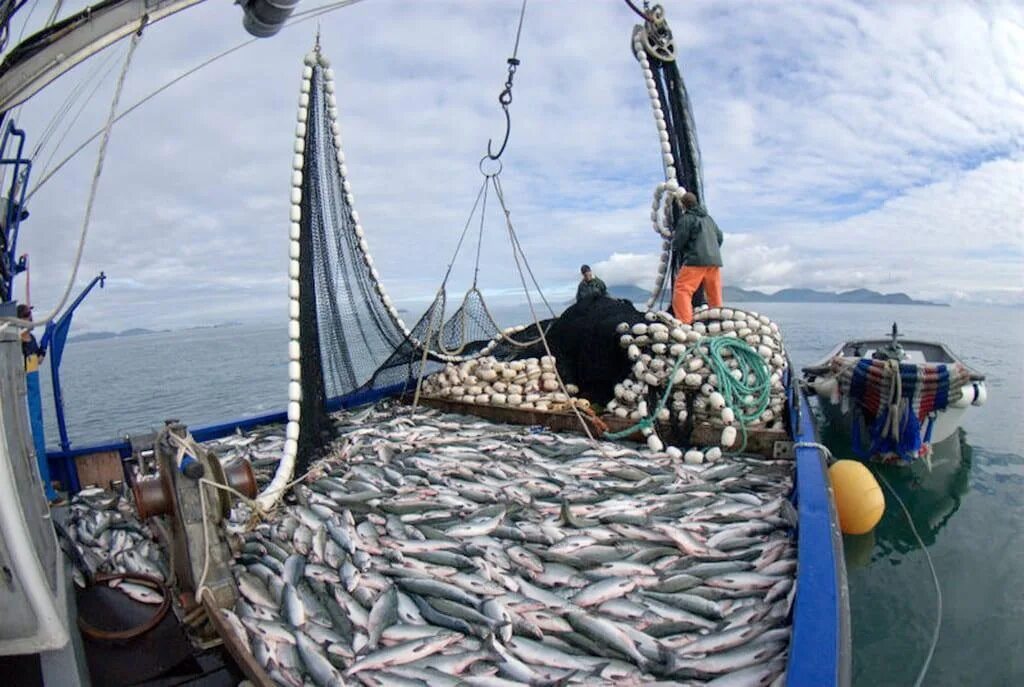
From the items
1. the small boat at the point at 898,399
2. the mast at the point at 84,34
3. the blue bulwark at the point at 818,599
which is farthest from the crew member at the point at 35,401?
the small boat at the point at 898,399

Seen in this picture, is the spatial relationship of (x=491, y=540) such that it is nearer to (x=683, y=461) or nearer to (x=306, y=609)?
(x=306, y=609)

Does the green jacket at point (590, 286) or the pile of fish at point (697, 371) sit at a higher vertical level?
the green jacket at point (590, 286)

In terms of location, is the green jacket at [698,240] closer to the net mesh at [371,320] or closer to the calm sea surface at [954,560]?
the net mesh at [371,320]

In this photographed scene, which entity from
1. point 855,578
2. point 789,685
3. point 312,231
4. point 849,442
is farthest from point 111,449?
point 849,442

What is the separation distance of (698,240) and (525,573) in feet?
20.0

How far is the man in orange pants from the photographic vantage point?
8.88 metres

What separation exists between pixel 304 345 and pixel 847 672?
5.03m

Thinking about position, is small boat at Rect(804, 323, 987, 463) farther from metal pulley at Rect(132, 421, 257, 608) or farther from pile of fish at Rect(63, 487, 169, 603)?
pile of fish at Rect(63, 487, 169, 603)

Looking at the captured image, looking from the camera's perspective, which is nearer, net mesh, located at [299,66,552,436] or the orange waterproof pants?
net mesh, located at [299,66,552,436]

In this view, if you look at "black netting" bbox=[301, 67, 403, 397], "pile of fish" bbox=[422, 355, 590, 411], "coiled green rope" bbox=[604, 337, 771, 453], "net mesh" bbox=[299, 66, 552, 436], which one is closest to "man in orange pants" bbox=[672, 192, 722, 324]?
"coiled green rope" bbox=[604, 337, 771, 453]

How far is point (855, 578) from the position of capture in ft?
23.1

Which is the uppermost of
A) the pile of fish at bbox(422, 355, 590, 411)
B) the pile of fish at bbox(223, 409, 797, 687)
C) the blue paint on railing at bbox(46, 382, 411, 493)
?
the pile of fish at bbox(422, 355, 590, 411)

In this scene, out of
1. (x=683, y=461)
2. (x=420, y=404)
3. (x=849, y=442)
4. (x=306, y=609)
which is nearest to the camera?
(x=306, y=609)

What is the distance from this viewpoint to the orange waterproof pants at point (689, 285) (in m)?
9.02
